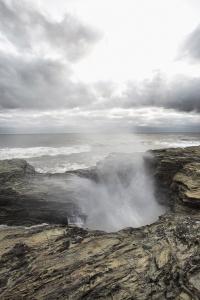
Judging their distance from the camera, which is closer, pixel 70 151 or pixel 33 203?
pixel 33 203

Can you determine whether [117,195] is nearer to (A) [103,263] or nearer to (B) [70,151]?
(A) [103,263]

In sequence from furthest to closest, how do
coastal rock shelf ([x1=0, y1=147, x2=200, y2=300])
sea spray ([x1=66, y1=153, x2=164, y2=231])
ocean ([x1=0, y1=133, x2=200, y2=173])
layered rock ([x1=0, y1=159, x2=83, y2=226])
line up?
1. ocean ([x1=0, y1=133, x2=200, y2=173])
2. sea spray ([x1=66, y1=153, x2=164, y2=231])
3. layered rock ([x1=0, y1=159, x2=83, y2=226])
4. coastal rock shelf ([x1=0, y1=147, x2=200, y2=300])

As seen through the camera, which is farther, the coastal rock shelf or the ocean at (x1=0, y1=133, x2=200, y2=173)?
the ocean at (x1=0, y1=133, x2=200, y2=173)

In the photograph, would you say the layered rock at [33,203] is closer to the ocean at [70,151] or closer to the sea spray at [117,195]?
the sea spray at [117,195]

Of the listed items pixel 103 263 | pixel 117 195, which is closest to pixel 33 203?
pixel 117 195

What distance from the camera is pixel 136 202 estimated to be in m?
15.2

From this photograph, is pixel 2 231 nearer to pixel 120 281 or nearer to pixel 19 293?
pixel 19 293

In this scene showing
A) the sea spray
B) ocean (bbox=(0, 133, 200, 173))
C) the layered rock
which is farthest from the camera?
ocean (bbox=(0, 133, 200, 173))

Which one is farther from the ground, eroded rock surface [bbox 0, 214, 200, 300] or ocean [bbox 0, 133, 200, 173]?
eroded rock surface [bbox 0, 214, 200, 300]

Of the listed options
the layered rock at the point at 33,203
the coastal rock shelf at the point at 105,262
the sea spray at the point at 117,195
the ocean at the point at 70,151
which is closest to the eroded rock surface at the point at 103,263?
the coastal rock shelf at the point at 105,262

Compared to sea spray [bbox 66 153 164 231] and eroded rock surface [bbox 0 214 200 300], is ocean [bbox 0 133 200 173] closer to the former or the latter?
sea spray [bbox 66 153 164 231]

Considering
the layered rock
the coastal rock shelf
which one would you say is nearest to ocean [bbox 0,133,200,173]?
the layered rock

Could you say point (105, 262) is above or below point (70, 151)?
above

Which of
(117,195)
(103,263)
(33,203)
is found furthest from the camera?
(117,195)
